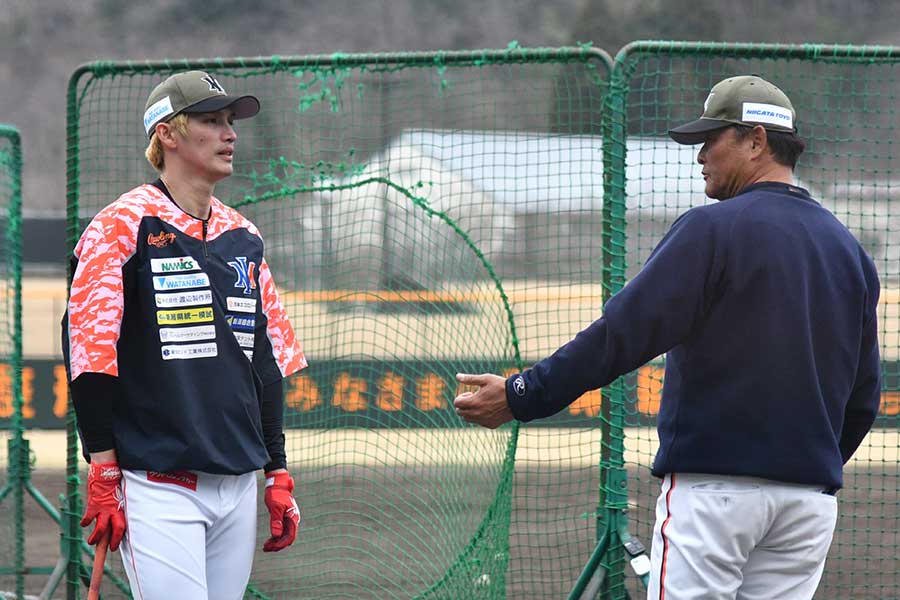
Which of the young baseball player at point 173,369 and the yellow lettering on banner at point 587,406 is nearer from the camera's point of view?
the young baseball player at point 173,369

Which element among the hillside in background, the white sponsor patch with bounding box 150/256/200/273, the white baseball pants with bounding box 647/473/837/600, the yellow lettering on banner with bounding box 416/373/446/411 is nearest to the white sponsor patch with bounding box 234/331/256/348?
the white sponsor patch with bounding box 150/256/200/273

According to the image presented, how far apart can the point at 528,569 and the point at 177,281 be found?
4.23 m

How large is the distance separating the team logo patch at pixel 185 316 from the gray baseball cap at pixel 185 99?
0.61 m

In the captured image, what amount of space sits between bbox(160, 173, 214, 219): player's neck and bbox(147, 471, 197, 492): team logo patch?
75 centimetres

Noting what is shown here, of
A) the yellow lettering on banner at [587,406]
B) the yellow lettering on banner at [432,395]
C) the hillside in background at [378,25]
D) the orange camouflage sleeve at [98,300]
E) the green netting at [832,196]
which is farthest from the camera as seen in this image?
the hillside in background at [378,25]

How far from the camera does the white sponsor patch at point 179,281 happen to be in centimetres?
331

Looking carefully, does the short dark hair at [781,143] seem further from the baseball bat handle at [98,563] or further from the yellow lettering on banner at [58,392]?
the yellow lettering on banner at [58,392]

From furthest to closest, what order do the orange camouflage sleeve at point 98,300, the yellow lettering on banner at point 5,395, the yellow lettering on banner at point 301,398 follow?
the yellow lettering on banner at point 5,395, the yellow lettering on banner at point 301,398, the orange camouflage sleeve at point 98,300

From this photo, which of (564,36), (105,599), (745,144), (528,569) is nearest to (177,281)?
(745,144)

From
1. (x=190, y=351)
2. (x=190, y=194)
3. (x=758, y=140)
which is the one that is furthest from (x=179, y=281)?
(x=758, y=140)

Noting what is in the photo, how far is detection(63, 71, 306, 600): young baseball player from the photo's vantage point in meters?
3.24

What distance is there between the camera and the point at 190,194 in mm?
3488

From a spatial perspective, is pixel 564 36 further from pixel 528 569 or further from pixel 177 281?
pixel 177 281

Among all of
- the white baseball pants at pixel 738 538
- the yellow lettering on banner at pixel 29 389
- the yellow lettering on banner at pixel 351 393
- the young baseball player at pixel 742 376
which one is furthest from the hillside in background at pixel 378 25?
the white baseball pants at pixel 738 538
